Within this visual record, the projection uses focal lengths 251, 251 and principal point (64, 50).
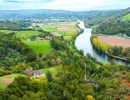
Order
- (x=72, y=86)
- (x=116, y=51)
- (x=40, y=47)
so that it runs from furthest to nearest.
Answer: (x=116, y=51) < (x=40, y=47) < (x=72, y=86)

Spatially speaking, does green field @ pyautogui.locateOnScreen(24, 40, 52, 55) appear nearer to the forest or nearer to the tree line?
the tree line

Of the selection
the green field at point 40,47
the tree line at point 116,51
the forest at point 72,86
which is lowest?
the tree line at point 116,51

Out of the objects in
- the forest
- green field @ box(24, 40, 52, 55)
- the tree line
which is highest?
the forest

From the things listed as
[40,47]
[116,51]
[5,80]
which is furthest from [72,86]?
[116,51]

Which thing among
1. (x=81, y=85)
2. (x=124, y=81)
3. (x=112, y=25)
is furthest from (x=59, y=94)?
(x=112, y=25)

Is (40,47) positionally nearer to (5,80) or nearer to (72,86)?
(5,80)

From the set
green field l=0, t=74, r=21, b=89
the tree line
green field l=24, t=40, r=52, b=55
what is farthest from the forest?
the tree line

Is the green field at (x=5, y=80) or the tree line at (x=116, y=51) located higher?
the green field at (x=5, y=80)

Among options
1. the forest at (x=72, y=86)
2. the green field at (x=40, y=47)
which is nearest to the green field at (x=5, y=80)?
the forest at (x=72, y=86)

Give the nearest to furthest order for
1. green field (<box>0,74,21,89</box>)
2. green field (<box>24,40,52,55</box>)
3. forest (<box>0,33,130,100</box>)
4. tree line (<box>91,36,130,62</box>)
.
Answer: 1. forest (<box>0,33,130,100</box>)
2. green field (<box>0,74,21,89</box>)
3. green field (<box>24,40,52,55</box>)
4. tree line (<box>91,36,130,62</box>)

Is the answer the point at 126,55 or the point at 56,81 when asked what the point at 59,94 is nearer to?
the point at 56,81

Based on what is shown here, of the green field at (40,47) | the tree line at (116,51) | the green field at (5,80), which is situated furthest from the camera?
the tree line at (116,51)

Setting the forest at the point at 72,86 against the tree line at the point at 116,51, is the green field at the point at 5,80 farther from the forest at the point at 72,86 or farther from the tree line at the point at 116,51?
the tree line at the point at 116,51
